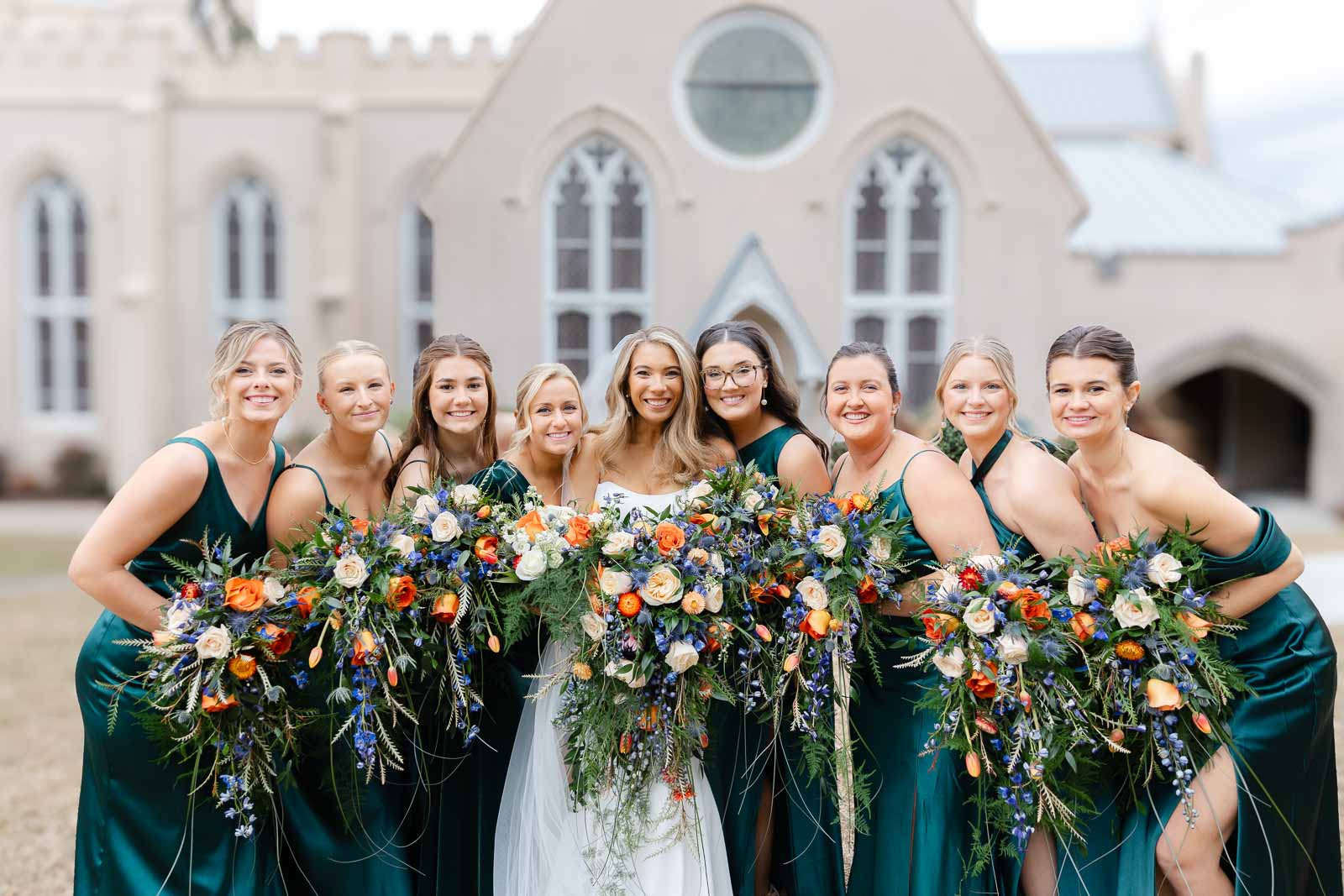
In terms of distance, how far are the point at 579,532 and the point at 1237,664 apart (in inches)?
97.7

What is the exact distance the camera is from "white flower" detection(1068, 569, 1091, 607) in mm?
3330

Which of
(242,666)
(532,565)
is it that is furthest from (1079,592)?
(242,666)

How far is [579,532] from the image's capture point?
11.6ft

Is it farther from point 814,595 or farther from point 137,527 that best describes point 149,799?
point 814,595

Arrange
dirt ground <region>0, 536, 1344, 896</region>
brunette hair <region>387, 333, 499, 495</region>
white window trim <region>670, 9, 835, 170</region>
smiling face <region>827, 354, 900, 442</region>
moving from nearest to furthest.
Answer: smiling face <region>827, 354, 900, 442</region> < brunette hair <region>387, 333, 499, 495</region> < dirt ground <region>0, 536, 1344, 896</region> < white window trim <region>670, 9, 835, 170</region>

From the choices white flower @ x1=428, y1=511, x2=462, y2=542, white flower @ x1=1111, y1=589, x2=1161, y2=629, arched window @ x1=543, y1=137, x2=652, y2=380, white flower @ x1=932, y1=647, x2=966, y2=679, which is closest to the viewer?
white flower @ x1=1111, y1=589, x2=1161, y2=629

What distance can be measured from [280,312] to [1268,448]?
24.6m

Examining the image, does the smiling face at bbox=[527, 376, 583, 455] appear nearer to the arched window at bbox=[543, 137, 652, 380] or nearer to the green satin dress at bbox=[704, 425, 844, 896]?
the green satin dress at bbox=[704, 425, 844, 896]

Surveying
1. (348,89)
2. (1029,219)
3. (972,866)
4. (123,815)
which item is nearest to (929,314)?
(1029,219)

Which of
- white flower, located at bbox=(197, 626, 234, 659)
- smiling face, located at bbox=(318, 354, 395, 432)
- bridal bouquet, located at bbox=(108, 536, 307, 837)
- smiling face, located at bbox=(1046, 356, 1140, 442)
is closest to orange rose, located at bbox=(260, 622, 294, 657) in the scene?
bridal bouquet, located at bbox=(108, 536, 307, 837)

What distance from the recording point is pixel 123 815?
3.69 meters

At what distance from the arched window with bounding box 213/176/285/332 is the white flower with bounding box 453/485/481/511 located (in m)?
20.3

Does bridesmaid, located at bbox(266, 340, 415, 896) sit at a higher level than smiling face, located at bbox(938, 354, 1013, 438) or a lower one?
lower

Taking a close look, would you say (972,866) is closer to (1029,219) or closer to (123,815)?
(123,815)
